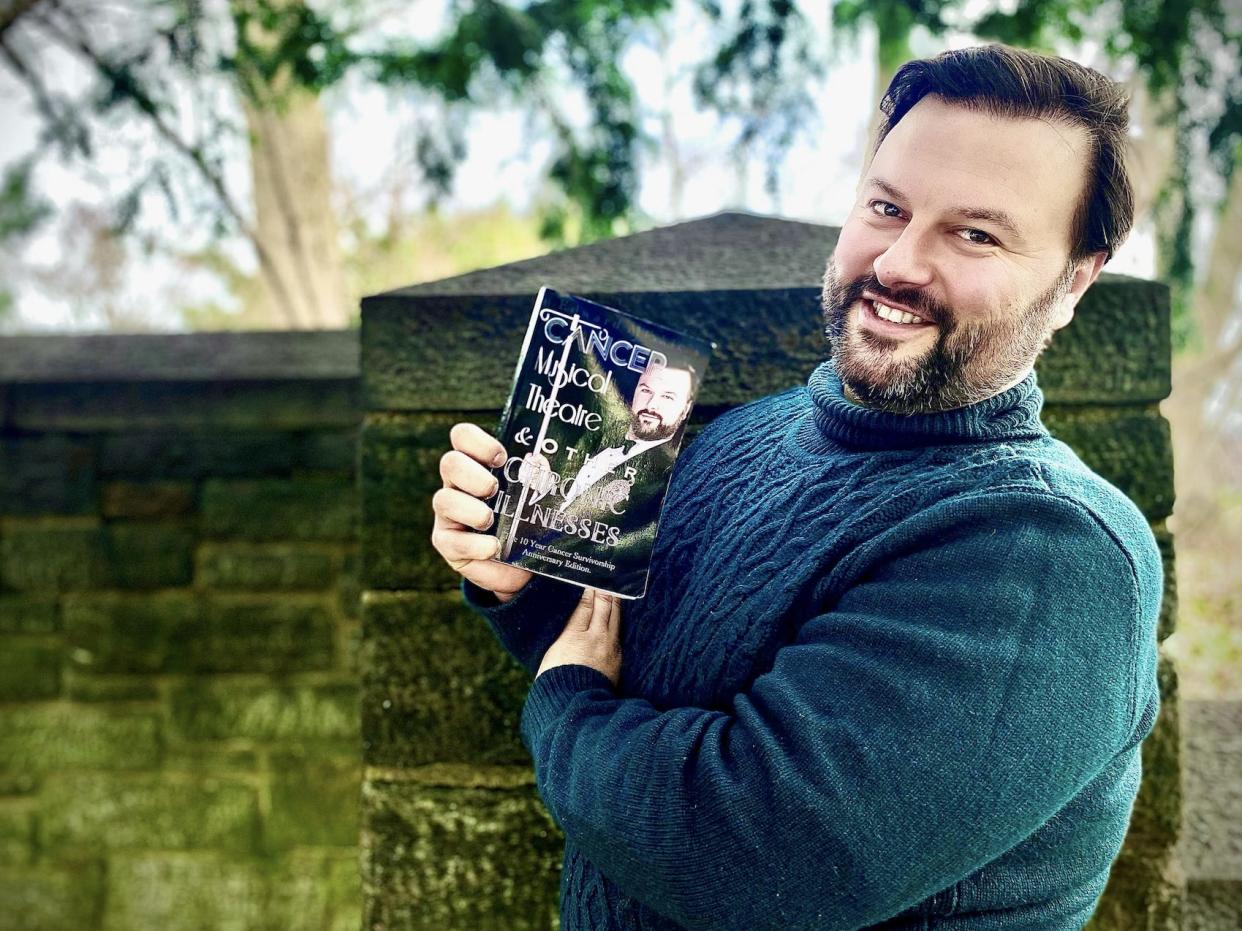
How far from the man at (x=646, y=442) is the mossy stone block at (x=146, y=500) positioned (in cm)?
215

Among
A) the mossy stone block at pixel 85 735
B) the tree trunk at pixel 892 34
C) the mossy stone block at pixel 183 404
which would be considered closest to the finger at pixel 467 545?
the tree trunk at pixel 892 34

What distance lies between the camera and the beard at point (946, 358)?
3.08 ft

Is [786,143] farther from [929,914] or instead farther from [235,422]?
[929,914]

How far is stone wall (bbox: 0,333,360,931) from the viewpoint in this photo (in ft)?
9.18

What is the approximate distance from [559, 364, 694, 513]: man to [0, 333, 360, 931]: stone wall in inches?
73.5

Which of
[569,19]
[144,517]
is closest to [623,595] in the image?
[569,19]

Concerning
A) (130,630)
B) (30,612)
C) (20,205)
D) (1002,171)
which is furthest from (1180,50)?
(20,205)

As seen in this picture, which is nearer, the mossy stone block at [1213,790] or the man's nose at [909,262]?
the man's nose at [909,262]

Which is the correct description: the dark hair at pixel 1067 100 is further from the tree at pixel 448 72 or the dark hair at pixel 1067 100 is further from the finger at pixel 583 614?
the tree at pixel 448 72

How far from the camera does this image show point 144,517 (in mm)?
2832

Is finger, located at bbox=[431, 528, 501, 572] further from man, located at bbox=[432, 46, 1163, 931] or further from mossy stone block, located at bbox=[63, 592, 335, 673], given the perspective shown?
mossy stone block, located at bbox=[63, 592, 335, 673]

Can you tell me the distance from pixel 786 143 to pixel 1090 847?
233 centimetres

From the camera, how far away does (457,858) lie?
1.53m

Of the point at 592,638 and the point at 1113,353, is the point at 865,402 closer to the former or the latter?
the point at 592,638
